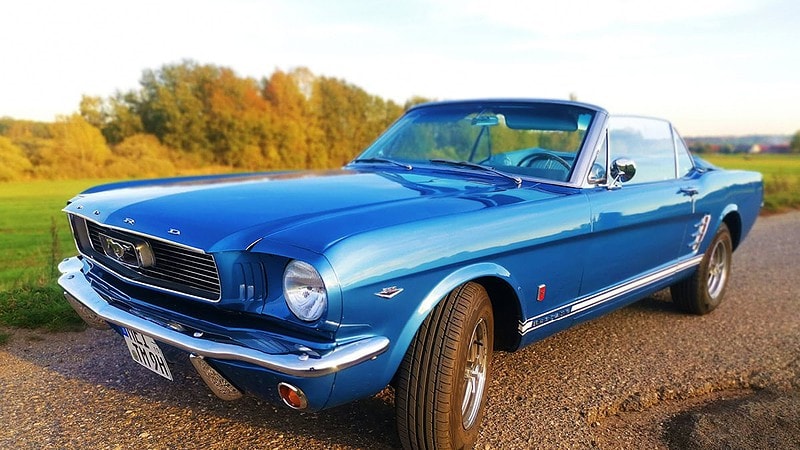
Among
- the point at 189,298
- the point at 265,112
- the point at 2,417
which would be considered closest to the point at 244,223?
the point at 189,298

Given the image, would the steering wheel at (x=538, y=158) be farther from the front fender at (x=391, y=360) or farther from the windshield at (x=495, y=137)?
the front fender at (x=391, y=360)

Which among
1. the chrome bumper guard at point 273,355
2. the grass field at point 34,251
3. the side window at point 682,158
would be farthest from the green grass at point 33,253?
the side window at point 682,158

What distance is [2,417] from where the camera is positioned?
8.91 ft

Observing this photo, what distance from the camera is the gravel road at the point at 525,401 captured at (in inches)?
102

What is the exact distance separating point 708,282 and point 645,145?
4.58ft

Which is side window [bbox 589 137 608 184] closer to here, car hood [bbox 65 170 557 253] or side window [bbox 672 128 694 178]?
car hood [bbox 65 170 557 253]

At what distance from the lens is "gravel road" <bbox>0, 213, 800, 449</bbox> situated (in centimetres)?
259

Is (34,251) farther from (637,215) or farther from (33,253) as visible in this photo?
(637,215)

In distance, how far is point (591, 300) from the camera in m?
3.22

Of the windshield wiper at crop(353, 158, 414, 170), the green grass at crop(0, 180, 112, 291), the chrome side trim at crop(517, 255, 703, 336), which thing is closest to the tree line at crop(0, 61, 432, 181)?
the green grass at crop(0, 180, 112, 291)

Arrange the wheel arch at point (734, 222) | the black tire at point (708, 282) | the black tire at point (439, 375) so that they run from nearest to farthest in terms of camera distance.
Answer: the black tire at point (439, 375)
the black tire at point (708, 282)
the wheel arch at point (734, 222)

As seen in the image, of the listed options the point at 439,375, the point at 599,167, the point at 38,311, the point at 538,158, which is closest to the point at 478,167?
the point at 538,158

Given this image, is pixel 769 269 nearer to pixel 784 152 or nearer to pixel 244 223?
pixel 244 223

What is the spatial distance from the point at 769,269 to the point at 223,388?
650 centimetres
